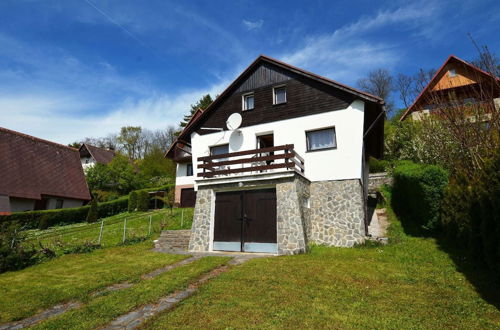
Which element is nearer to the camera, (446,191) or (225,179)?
(446,191)

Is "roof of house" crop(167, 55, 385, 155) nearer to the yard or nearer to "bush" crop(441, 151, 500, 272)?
"bush" crop(441, 151, 500, 272)

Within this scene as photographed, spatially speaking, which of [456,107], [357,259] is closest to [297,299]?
[357,259]

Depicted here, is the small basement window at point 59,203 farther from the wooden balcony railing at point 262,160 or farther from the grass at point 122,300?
the grass at point 122,300

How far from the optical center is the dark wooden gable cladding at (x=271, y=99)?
13484 mm

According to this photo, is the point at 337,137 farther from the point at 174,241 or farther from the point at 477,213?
the point at 174,241

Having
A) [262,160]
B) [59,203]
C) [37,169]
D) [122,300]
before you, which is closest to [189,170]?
[59,203]

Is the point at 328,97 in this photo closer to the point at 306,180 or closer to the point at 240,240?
the point at 306,180

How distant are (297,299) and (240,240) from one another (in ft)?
21.5

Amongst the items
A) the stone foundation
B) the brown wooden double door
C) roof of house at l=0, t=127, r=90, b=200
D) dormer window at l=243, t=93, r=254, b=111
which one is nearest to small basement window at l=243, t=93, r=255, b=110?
dormer window at l=243, t=93, r=254, b=111

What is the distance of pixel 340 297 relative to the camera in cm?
610

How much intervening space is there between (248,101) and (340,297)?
1212 cm

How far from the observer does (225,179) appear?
12984 millimetres

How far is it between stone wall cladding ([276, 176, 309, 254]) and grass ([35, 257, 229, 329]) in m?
3.55

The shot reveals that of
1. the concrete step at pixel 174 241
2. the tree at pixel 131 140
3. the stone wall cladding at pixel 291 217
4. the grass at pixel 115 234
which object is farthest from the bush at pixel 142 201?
the tree at pixel 131 140
